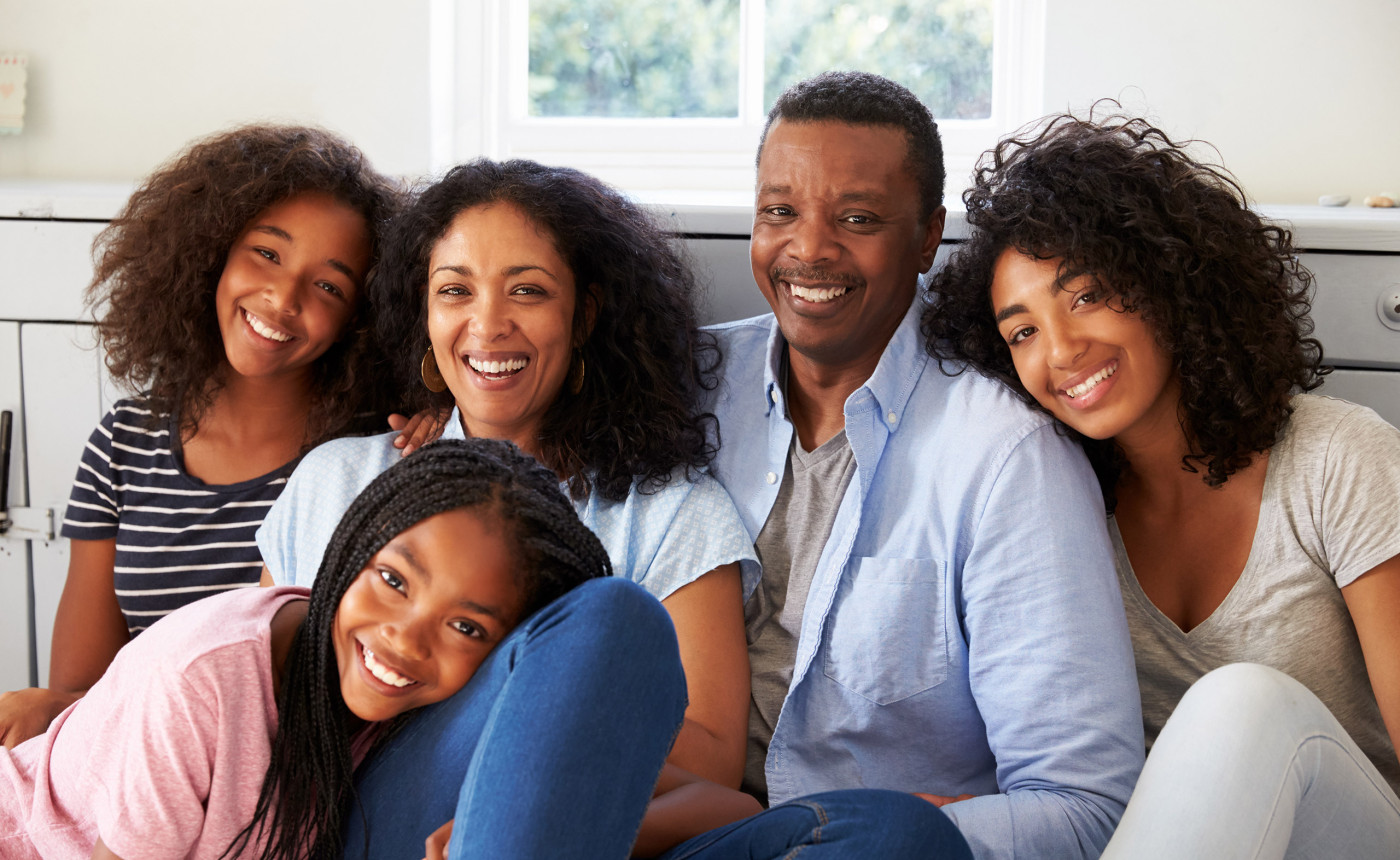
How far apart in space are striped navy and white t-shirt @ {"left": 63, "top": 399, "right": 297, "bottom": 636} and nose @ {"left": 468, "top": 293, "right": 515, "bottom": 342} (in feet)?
1.39

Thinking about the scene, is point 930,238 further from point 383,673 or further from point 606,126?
point 606,126

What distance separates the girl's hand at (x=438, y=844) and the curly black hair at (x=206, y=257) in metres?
0.80

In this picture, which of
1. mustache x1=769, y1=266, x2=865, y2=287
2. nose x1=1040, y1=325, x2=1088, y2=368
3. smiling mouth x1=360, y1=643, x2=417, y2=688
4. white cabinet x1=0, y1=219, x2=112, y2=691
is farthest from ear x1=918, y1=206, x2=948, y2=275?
white cabinet x1=0, y1=219, x2=112, y2=691

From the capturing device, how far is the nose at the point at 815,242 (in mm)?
1348

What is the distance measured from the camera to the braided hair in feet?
3.32

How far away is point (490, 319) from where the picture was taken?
136cm

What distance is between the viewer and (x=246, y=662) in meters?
1.00

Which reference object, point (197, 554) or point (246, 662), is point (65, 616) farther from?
point (246, 662)

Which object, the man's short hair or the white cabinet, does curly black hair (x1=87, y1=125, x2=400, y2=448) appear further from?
the man's short hair

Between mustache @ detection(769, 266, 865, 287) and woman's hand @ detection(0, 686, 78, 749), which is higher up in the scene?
mustache @ detection(769, 266, 865, 287)

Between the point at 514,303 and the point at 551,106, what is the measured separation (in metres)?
1.13

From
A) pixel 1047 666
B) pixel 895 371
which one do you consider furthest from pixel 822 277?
pixel 1047 666

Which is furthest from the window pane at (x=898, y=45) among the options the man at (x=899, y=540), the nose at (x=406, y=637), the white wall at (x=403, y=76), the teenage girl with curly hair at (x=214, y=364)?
the nose at (x=406, y=637)

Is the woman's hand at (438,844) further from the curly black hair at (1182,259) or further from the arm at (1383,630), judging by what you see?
the arm at (1383,630)
